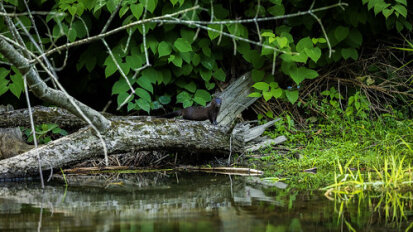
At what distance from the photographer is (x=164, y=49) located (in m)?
5.34

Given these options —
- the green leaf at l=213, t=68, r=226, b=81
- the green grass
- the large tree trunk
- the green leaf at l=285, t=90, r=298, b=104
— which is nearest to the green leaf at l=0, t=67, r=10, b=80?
the large tree trunk

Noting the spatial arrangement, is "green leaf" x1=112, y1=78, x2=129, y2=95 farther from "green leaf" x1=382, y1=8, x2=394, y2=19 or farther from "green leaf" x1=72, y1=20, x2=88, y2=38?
"green leaf" x1=382, y1=8, x2=394, y2=19

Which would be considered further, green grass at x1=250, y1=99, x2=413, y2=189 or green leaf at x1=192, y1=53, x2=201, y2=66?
green leaf at x1=192, y1=53, x2=201, y2=66

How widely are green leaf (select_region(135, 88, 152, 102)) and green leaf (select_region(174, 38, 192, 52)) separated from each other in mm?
666

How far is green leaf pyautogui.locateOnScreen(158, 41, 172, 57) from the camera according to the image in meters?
5.30

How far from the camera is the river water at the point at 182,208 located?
2293 mm

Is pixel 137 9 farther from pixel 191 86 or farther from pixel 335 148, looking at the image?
pixel 335 148

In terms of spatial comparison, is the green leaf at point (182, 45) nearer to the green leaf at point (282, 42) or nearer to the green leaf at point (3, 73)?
the green leaf at point (282, 42)

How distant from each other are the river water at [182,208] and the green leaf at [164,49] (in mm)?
1906

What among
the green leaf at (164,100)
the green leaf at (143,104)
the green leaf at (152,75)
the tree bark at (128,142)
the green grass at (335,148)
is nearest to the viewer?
the green grass at (335,148)

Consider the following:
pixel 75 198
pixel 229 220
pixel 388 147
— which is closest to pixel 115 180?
pixel 75 198

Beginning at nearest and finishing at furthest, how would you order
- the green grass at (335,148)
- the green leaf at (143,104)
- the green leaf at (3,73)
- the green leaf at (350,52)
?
the green grass at (335,148)
the green leaf at (3,73)
the green leaf at (143,104)
the green leaf at (350,52)

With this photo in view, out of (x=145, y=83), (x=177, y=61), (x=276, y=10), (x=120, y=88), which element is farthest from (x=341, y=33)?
(x=120, y=88)

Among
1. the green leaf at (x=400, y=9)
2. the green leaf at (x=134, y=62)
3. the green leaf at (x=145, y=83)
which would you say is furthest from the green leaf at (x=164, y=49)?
the green leaf at (x=400, y=9)
